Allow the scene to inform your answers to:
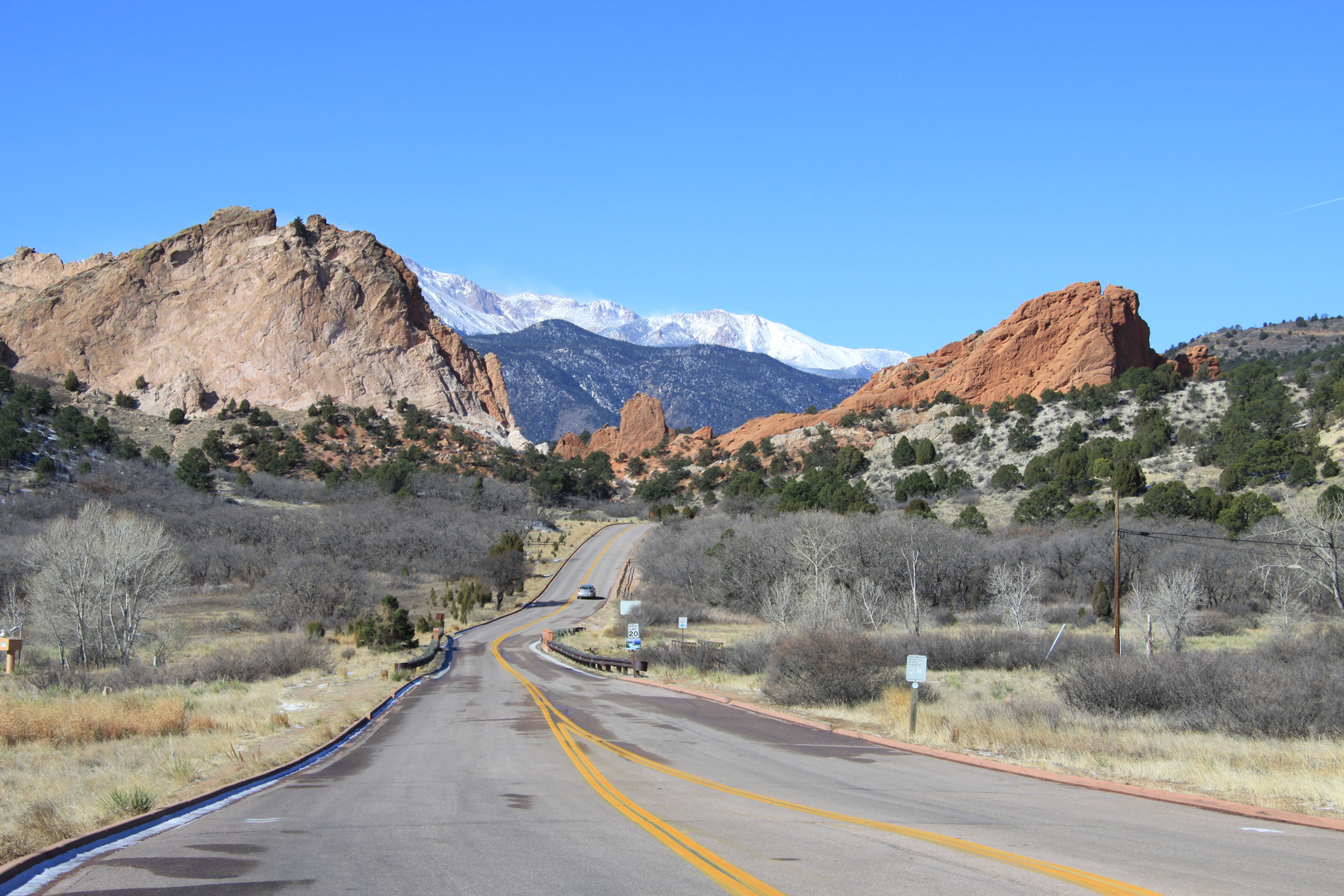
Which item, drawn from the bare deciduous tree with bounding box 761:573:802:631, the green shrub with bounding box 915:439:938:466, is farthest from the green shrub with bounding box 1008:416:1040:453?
the bare deciduous tree with bounding box 761:573:802:631

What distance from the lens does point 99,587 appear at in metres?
31.0

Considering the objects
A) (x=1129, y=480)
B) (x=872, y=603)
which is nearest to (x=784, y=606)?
(x=872, y=603)

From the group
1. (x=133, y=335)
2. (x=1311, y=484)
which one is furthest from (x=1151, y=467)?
(x=133, y=335)

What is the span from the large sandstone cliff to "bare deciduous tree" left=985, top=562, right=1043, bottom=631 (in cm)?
7527

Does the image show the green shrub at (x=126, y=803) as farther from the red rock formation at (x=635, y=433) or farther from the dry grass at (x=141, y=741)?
the red rock formation at (x=635, y=433)

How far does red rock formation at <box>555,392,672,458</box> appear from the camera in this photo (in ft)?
407

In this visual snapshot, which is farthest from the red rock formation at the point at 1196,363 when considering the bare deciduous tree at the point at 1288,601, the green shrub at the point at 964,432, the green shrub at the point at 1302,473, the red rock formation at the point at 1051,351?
the bare deciduous tree at the point at 1288,601

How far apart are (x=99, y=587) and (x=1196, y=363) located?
8756cm

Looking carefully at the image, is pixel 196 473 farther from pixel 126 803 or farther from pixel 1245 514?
pixel 1245 514

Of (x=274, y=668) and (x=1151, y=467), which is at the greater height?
(x=1151, y=467)

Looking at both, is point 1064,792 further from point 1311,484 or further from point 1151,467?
point 1151,467

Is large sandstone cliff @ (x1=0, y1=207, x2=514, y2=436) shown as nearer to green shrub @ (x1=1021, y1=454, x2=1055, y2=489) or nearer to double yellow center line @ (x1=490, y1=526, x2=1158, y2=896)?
green shrub @ (x1=1021, y1=454, x2=1055, y2=489)

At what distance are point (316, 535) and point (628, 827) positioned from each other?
57.6 metres

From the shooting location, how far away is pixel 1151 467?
58.4m
